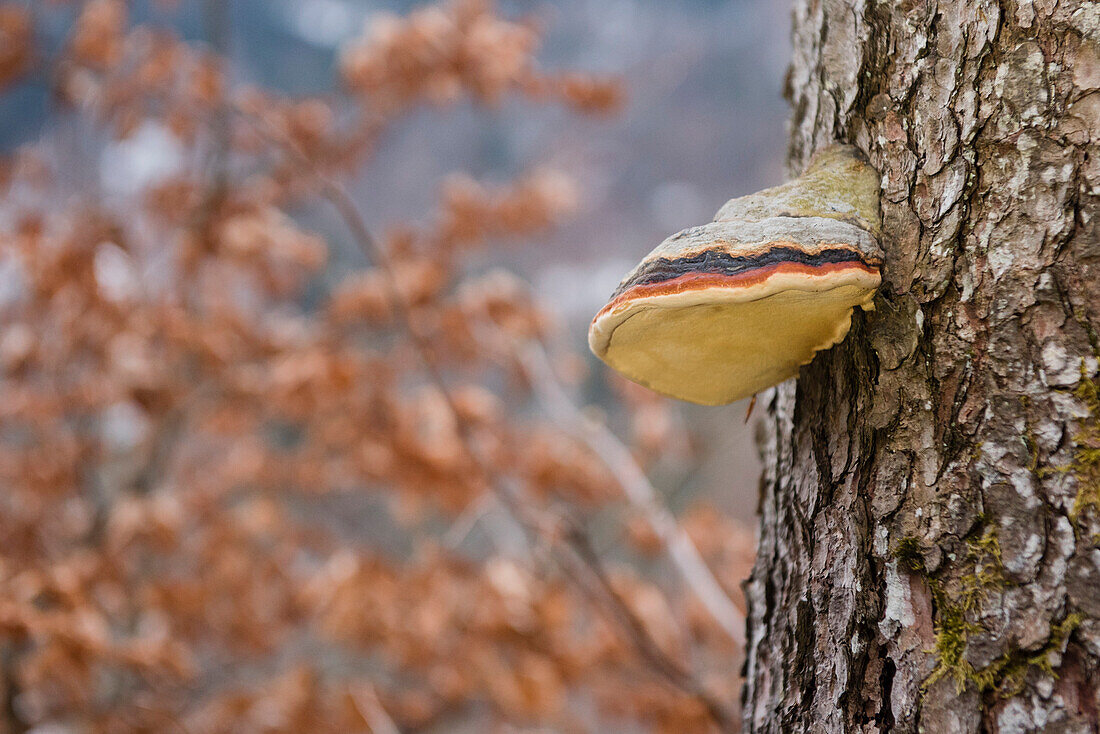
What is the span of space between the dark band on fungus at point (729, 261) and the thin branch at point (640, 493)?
3.02 feet

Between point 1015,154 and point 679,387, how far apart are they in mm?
371

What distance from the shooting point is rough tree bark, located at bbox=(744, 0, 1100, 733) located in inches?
21.5

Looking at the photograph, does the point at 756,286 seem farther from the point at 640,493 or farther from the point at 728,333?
the point at 640,493

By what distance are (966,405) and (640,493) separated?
1.91 m

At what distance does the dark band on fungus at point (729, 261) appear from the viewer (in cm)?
56

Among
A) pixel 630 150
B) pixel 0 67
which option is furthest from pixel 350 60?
pixel 630 150

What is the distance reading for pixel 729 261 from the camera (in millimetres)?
571

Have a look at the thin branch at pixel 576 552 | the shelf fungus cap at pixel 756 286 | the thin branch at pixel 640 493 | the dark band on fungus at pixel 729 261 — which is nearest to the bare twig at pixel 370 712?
the thin branch at pixel 576 552

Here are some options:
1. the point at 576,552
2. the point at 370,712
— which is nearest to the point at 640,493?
the point at 576,552

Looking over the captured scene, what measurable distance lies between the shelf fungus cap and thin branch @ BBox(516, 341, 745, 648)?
0.81m

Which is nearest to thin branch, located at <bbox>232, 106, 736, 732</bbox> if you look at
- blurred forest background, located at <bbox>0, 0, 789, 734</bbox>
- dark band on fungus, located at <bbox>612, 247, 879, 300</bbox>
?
blurred forest background, located at <bbox>0, 0, 789, 734</bbox>

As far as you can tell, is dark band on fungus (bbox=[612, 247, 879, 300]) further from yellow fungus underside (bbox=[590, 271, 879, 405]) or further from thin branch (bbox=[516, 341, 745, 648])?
thin branch (bbox=[516, 341, 745, 648])

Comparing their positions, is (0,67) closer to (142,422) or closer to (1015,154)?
(142,422)

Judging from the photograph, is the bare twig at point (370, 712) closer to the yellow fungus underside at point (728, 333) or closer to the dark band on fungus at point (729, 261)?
the yellow fungus underside at point (728, 333)
